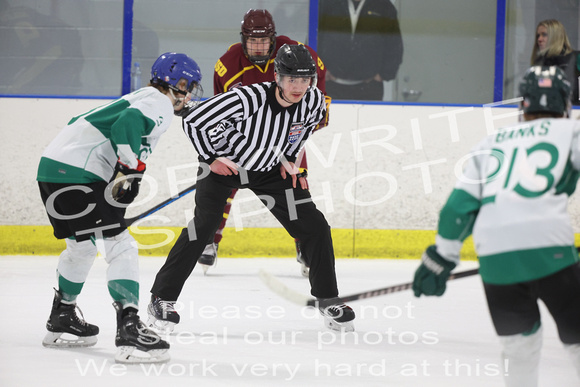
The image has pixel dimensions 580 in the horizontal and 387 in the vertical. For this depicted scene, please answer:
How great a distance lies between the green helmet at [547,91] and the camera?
1663mm

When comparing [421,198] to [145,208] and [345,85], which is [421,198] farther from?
[145,208]

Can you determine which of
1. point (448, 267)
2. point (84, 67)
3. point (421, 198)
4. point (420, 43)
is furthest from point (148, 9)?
point (448, 267)

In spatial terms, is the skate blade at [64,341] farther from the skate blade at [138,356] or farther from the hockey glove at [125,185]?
the hockey glove at [125,185]

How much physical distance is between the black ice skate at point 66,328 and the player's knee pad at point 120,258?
0.95 feet

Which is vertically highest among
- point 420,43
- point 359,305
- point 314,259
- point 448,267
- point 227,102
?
point 420,43

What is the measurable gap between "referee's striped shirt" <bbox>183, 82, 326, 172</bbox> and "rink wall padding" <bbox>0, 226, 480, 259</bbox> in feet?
6.37

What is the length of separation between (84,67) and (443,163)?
7.70 feet

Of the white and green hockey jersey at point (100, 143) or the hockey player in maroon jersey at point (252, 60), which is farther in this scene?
the hockey player in maroon jersey at point (252, 60)

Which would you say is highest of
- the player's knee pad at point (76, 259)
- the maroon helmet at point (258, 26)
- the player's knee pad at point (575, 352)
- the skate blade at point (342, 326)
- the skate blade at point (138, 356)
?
the maroon helmet at point (258, 26)

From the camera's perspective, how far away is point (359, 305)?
3475 millimetres

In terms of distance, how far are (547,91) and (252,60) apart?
2.49 meters

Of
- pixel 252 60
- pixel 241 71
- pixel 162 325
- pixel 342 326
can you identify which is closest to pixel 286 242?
pixel 241 71

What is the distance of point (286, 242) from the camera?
16.3 ft

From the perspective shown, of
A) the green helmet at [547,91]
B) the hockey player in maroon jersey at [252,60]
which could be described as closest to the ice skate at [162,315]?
the hockey player in maroon jersey at [252,60]
